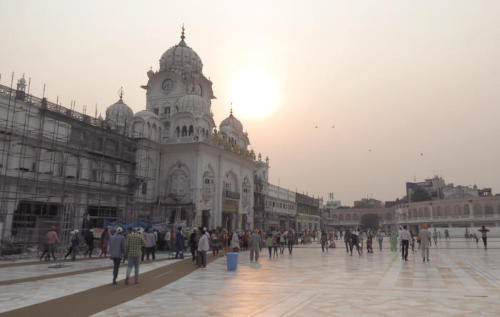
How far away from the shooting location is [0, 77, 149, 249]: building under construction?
25.5 m

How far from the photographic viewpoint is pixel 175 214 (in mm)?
38000

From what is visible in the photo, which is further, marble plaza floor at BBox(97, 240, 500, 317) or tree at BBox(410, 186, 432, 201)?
tree at BBox(410, 186, 432, 201)

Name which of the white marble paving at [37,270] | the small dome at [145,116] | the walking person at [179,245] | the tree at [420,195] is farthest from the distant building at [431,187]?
the white marble paving at [37,270]

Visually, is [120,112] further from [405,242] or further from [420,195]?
[420,195]

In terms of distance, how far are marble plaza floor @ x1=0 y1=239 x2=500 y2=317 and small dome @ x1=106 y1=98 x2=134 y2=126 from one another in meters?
28.3

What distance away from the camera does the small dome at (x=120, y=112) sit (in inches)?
1644

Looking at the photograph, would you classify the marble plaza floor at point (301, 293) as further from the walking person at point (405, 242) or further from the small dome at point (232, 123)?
the small dome at point (232, 123)

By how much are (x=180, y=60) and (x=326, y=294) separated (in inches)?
1650

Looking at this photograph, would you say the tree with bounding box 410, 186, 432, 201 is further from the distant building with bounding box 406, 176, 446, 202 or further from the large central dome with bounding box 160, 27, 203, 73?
the large central dome with bounding box 160, 27, 203, 73

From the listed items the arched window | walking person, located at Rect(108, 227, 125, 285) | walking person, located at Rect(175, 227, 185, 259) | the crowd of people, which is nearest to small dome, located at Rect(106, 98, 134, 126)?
the crowd of people

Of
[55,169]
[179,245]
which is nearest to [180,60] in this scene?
[55,169]

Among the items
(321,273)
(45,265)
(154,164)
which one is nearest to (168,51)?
(154,164)

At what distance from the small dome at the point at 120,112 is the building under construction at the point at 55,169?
23.5 ft

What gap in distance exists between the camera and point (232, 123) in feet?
174
